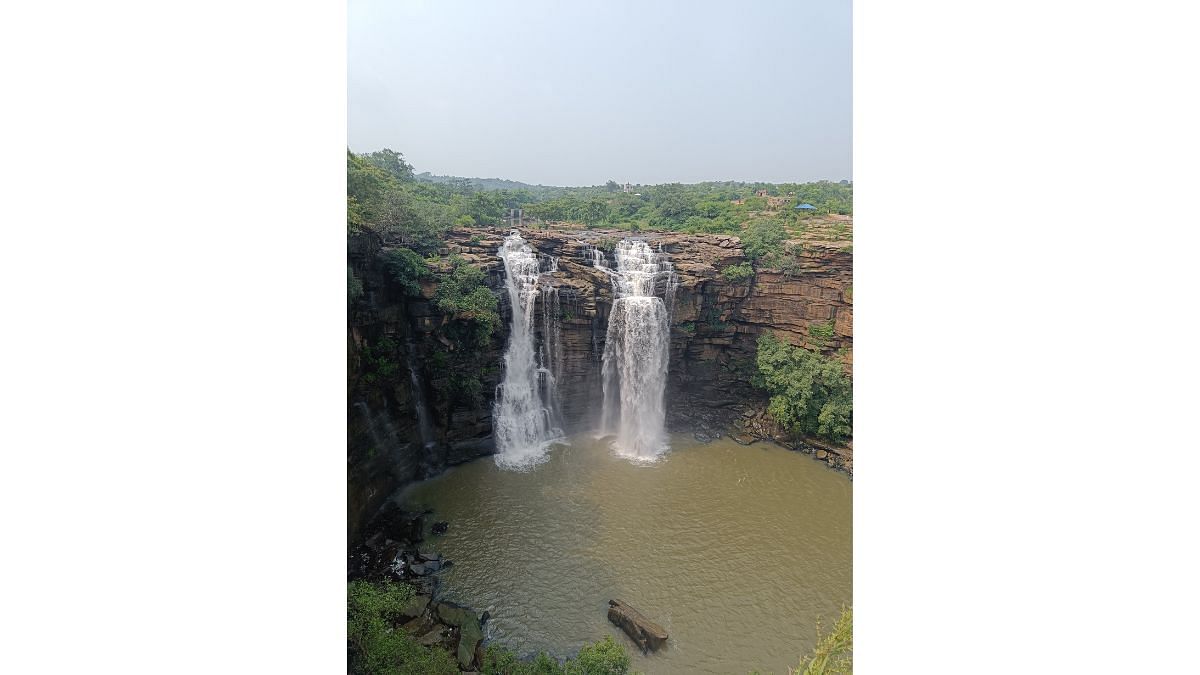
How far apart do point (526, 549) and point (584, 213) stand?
11102 millimetres

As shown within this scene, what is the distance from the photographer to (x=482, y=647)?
5875 mm

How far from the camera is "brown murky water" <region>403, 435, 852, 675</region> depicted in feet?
20.1

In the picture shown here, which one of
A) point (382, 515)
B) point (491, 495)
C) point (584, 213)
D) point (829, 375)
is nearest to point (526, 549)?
point (491, 495)

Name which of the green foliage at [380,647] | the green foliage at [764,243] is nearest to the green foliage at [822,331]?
the green foliage at [764,243]

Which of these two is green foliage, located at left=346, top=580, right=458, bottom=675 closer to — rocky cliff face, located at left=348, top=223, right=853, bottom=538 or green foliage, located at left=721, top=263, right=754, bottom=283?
rocky cliff face, located at left=348, top=223, right=853, bottom=538

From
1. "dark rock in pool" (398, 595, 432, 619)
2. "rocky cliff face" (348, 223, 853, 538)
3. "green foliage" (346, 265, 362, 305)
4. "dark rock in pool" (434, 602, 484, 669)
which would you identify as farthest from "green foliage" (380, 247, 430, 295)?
"dark rock in pool" (434, 602, 484, 669)

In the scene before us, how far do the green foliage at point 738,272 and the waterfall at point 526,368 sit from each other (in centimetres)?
373

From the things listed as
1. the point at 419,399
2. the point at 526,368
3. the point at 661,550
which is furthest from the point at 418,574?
the point at 526,368

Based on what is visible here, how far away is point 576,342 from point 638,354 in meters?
1.38

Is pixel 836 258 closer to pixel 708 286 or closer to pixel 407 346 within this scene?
pixel 708 286

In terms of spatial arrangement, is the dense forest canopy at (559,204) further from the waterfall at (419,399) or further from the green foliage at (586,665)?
the green foliage at (586,665)

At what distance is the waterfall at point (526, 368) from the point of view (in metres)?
10.3

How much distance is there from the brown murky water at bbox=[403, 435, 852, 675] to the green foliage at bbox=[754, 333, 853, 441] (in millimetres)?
786

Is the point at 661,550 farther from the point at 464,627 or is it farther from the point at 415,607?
the point at 415,607
